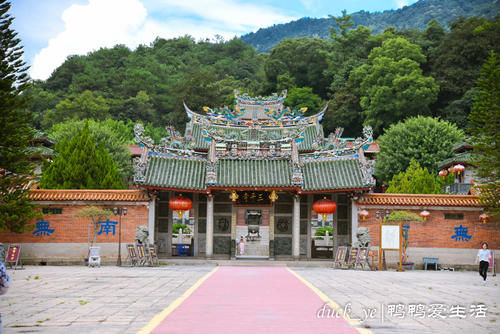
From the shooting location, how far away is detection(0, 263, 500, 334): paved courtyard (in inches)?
267

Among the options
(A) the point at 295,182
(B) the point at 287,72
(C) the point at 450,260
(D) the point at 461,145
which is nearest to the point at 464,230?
(C) the point at 450,260

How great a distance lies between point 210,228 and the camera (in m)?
21.8

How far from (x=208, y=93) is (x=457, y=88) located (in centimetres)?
2543

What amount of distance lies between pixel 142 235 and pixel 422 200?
10768mm

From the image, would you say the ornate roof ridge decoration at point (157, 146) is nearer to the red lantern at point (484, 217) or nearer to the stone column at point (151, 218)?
A: the stone column at point (151, 218)

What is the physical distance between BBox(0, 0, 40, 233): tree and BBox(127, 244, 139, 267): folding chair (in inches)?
149

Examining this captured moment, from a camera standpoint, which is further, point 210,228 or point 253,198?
point 253,198

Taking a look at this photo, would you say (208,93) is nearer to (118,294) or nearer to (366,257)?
(366,257)

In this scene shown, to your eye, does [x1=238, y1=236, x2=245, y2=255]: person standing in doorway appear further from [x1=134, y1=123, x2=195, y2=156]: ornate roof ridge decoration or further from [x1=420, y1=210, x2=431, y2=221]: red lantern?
[x1=420, y1=210, x2=431, y2=221]: red lantern

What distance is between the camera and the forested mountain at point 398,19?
105 m

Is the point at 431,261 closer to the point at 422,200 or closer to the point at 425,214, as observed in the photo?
the point at 425,214

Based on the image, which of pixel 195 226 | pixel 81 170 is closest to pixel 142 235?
pixel 195 226

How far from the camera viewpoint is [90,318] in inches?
281

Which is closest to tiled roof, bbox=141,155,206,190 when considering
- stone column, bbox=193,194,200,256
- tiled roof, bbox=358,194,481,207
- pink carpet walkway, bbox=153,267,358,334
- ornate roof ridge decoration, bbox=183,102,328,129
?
stone column, bbox=193,194,200,256
